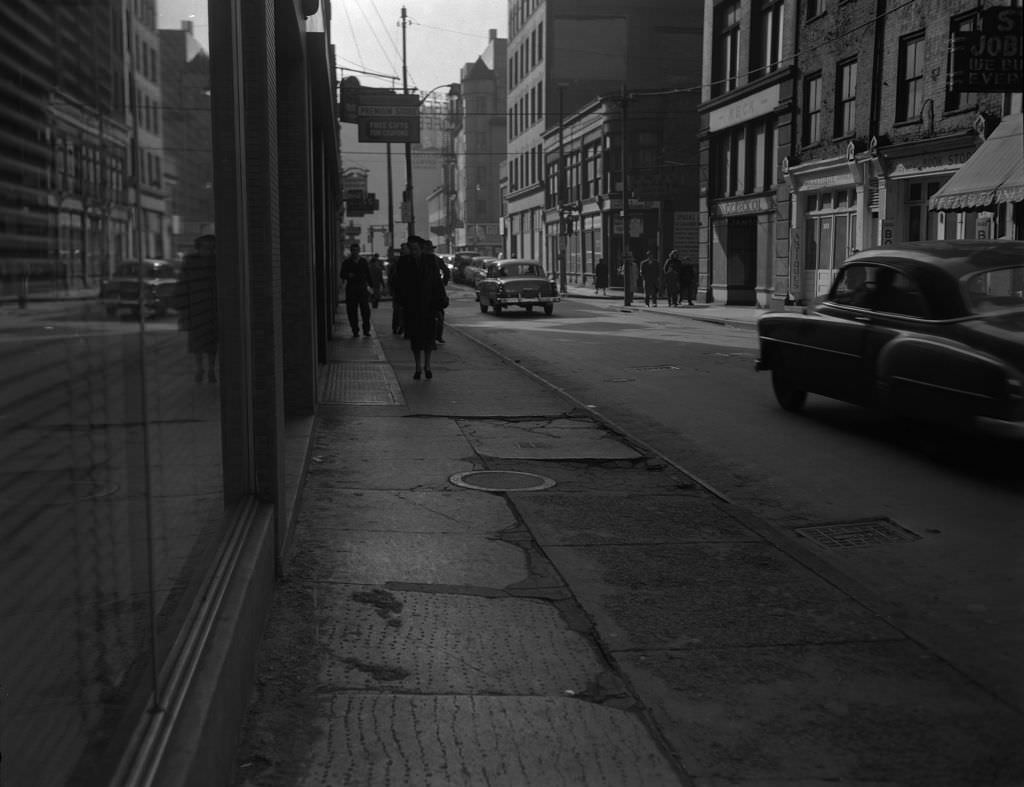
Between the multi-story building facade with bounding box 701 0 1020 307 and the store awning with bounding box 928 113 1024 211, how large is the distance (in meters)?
0.17

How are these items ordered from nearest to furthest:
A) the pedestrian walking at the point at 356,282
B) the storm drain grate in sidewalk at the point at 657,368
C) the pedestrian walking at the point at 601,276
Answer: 1. the storm drain grate in sidewalk at the point at 657,368
2. the pedestrian walking at the point at 356,282
3. the pedestrian walking at the point at 601,276

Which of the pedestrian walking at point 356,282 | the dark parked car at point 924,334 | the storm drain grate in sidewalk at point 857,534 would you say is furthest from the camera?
the pedestrian walking at point 356,282

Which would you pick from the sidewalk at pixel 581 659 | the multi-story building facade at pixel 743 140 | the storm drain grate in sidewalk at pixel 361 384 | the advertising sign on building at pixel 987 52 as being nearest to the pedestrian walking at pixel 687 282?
the multi-story building facade at pixel 743 140

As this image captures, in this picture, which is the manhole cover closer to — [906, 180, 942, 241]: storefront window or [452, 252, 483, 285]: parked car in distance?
[906, 180, 942, 241]: storefront window

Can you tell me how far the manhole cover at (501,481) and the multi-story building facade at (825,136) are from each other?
47.7ft

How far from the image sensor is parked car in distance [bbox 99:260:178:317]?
7.00 feet

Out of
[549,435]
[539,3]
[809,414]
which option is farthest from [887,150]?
[539,3]

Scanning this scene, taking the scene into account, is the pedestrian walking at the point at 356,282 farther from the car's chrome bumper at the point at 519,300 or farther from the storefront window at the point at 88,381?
the storefront window at the point at 88,381

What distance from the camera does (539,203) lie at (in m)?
70.5

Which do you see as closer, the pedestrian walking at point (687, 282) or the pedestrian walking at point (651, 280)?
the pedestrian walking at point (687, 282)

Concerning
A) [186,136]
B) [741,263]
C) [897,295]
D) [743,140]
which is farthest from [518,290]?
[186,136]

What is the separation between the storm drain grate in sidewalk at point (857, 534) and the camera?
21.2 ft

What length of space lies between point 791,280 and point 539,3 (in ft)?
134

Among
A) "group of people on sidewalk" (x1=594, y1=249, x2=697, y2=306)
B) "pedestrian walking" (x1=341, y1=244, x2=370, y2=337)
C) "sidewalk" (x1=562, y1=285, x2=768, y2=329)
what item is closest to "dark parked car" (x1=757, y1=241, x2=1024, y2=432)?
"pedestrian walking" (x1=341, y1=244, x2=370, y2=337)
